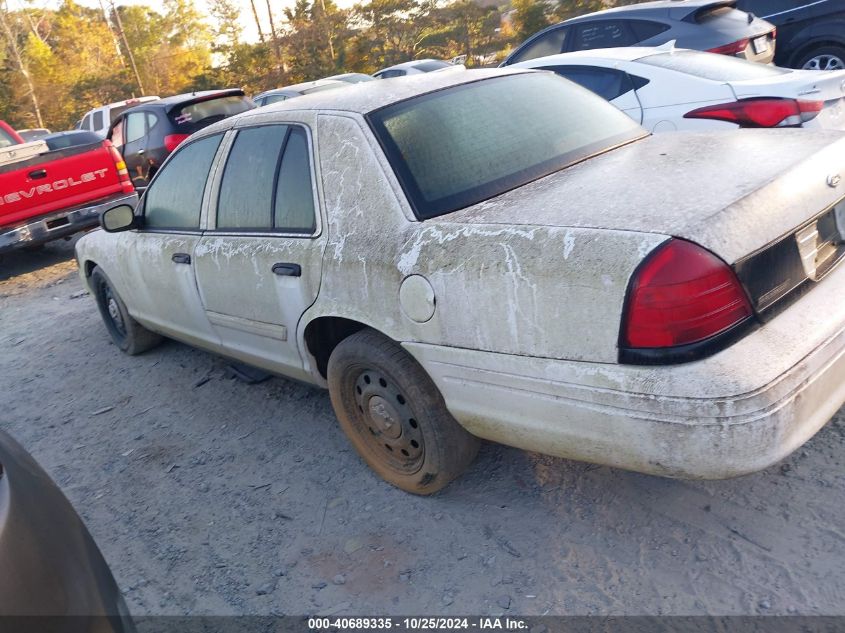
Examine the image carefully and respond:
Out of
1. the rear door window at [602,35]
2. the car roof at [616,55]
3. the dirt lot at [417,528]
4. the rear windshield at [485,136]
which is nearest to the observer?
the dirt lot at [417,528]

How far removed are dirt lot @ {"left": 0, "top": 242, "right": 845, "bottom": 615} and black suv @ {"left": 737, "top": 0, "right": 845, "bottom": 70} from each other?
752 centimetres

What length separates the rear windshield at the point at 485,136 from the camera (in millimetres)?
2846

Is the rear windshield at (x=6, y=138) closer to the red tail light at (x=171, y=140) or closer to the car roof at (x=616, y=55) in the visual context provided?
the red tail light at (x=171, y=140)

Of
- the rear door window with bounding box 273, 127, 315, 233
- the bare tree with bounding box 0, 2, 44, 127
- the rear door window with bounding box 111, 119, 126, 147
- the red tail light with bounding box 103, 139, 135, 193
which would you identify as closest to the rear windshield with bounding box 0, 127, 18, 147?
the red tail light with bounding box 103, 139, 135, 193

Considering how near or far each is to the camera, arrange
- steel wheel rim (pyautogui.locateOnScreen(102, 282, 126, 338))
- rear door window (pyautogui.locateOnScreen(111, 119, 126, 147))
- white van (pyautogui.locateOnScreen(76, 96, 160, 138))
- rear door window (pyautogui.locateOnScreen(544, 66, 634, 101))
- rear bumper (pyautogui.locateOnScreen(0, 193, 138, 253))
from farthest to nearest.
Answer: white van (pyautogui.locateOnScreen(76, 96, 160, 138)) < rear door window (pyautogui.locateOnScreen(111, 119, 126, 147)) < rear bumper (pyautogui.locateOnScreen(0, 193, 138, 253)) < rear door window (pyautogui.locateOnScreen(544, 66, 634, 101)) < steel wheel rim (pyautogui.locateOnScreen(102, 282, 126, 338))

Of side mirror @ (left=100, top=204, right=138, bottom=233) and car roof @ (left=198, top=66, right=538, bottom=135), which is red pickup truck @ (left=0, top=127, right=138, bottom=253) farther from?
car roof @ (left=198, top=66, right=538, bottom=135)

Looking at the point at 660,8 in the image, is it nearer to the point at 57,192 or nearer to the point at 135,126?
the point at 57,192

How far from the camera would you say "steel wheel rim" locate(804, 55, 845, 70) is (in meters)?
8.83

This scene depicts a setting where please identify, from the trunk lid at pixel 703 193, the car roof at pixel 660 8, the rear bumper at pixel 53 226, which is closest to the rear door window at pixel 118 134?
the rear bumper at pixel 53 226

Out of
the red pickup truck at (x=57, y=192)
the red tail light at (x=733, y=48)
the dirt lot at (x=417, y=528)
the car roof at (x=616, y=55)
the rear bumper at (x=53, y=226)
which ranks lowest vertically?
the dirt lot at (x=417, y=528)

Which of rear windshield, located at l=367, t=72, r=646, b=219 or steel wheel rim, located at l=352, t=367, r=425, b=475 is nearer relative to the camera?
rear windshield, located at l=367, t=72, r=646, b=219

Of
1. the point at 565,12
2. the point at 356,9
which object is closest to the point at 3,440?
the point at 565,12

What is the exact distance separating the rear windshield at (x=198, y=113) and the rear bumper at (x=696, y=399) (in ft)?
32.3

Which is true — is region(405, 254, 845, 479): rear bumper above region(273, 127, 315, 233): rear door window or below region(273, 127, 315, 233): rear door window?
below
